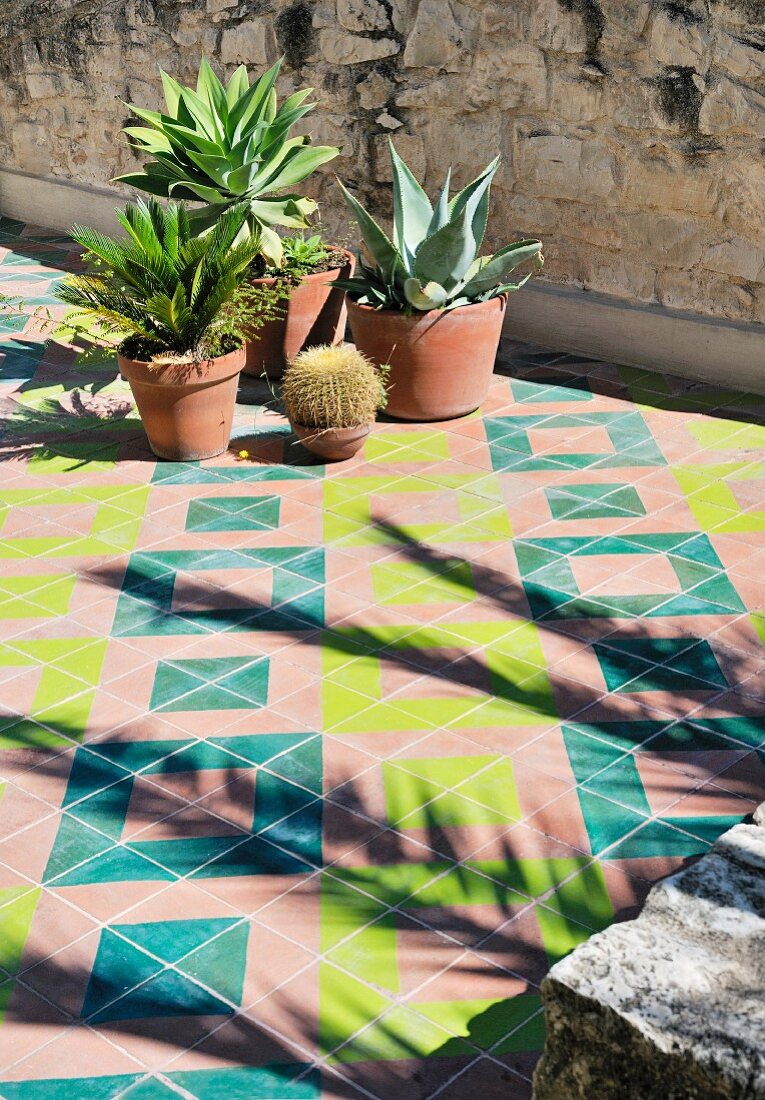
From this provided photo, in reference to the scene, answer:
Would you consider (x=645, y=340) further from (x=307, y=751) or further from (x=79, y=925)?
(x=79, y=925)

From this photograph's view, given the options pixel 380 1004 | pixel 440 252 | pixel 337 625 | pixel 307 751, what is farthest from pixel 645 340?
pixel 380 1004

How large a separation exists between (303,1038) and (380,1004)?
0.19 metres

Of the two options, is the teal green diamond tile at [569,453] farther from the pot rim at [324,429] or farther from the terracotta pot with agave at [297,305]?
the terracotta pot with agave at [297,305]

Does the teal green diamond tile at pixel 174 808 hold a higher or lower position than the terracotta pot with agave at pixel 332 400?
lower

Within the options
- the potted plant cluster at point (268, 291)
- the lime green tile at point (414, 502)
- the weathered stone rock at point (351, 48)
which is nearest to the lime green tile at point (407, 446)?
the potted plant cluster at point (268, 291)

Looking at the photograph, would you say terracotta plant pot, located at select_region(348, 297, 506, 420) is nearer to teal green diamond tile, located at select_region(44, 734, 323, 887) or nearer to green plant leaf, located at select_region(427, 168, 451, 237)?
green plant leaf, located at select_region(427, 168, 451, 237)

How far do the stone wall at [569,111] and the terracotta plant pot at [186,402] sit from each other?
2.10 meters

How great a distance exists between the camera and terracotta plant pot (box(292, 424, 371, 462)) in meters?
5.53

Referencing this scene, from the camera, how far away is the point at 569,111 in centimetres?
648

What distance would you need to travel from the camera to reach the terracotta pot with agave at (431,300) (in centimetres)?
582

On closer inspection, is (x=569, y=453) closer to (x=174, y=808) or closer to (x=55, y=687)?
(x=55, y=687)

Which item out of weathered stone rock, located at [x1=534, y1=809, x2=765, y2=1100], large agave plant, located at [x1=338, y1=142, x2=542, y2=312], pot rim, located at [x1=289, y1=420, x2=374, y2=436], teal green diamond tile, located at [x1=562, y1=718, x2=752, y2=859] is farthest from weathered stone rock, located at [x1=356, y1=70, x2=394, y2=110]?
weathered stone rock, located at [x1=534, y1=809, x2=765, y2=1100]

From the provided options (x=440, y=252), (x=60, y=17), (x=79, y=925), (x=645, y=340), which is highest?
(x=60, y=17)

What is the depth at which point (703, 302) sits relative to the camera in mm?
6398
